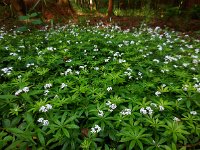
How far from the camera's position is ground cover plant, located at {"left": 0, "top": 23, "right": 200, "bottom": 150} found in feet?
9.71

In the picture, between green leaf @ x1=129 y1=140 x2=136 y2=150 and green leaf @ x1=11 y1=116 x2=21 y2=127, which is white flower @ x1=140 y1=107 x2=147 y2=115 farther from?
green leaf @ x1=11 y1=116 x2=21 y2=127

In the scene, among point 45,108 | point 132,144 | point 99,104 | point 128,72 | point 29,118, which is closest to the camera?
point 132,144

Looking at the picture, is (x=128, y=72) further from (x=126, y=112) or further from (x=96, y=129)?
(x=96, y=129)

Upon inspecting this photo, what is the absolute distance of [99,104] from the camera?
364 centimetres

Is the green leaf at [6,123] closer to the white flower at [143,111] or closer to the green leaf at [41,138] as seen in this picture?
the green leaf at [41,138]

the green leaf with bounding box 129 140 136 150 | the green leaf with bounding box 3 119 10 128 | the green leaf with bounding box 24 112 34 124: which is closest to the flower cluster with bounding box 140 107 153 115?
the green leaf with bounding box 129 140 136 150

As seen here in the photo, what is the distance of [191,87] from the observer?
4176 mm

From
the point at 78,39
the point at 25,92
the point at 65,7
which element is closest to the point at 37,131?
the point at 25,92

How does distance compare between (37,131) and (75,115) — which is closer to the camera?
(37,131)

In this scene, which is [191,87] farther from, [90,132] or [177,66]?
[90,132]

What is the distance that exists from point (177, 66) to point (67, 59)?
10.1ft

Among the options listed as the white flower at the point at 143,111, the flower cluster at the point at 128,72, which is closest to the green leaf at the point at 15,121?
the white flower at the point at 143,111

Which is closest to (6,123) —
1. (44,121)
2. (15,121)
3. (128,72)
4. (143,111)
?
(15,121)

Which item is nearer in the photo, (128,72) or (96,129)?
(96,129)
